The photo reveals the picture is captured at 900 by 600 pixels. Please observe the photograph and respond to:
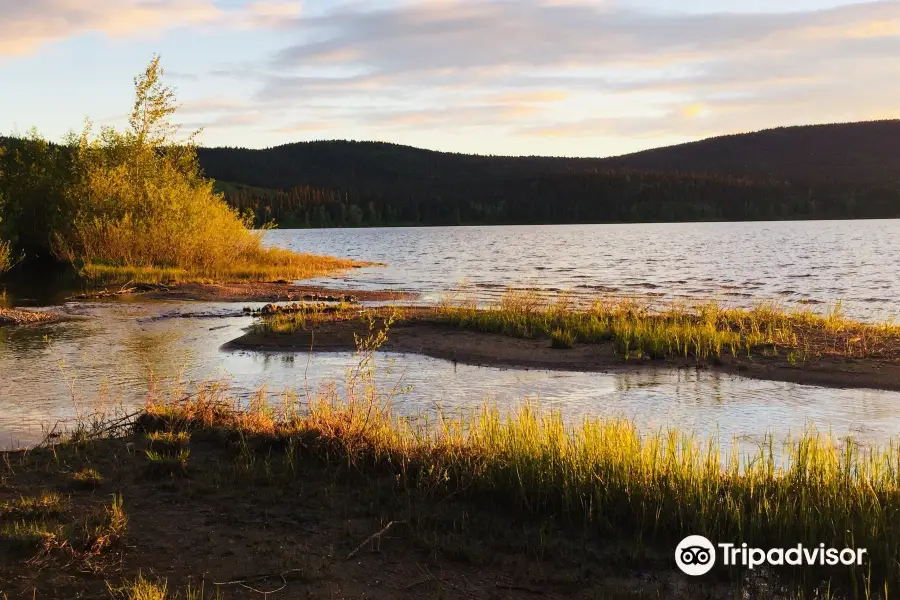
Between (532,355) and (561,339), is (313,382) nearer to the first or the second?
(532,355)

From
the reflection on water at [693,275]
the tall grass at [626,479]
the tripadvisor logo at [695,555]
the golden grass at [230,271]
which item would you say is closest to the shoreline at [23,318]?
the golden grass at [230,271]

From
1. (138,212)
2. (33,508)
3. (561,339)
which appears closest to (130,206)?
(138,212)

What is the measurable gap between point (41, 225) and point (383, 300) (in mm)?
25721

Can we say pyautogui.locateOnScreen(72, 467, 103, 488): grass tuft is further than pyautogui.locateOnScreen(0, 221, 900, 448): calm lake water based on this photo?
No

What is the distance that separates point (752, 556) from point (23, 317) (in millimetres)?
21749

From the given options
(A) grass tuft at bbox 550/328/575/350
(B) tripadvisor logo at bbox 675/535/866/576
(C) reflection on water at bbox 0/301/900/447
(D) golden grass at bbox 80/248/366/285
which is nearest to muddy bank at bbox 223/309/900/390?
(A) grass tuft at bbox 550/328/575/350

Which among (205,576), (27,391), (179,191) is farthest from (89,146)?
(205,576)

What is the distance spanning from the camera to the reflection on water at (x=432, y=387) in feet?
36.2

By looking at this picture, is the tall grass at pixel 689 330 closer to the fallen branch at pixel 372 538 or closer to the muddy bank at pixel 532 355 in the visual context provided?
the muddy bank at pixel 532 355

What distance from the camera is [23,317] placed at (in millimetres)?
21797

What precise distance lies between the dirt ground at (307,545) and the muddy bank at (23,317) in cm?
1525

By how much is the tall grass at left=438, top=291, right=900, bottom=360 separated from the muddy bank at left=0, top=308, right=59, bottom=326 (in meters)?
11.8

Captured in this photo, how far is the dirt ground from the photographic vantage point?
5473 mm

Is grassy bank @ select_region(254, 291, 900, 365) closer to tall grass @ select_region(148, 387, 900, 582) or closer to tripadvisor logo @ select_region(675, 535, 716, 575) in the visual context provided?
tall grass @ select_region(148, 387, 900, 582)
